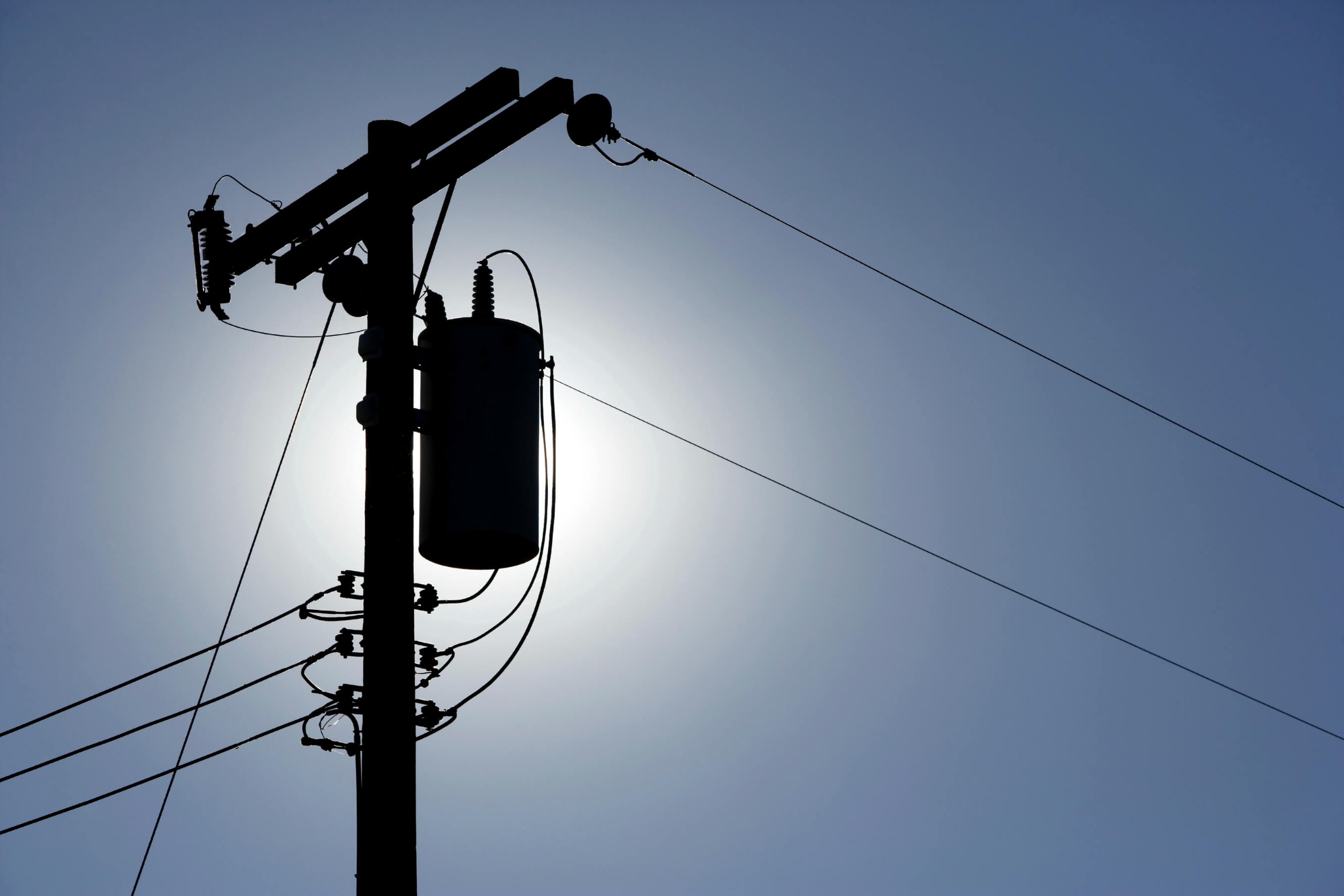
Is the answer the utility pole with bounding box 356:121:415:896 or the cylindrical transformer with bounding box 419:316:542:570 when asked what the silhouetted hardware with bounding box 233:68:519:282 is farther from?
the cylindrical transformer with bounding box 419:316:542:570

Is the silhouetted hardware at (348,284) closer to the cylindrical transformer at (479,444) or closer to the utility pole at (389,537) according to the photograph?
the utility pole at (389,537)

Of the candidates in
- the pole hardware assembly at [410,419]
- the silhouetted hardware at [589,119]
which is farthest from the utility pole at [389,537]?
the silhouetted hardware at [589,119]

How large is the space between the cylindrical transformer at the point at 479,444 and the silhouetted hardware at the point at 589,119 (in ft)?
4.11

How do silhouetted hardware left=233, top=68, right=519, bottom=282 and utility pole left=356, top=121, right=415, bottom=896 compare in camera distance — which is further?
silhouetted hardware left=233, top=68, right=519, bottom=282

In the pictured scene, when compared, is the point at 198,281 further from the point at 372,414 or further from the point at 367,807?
the point at 367,807

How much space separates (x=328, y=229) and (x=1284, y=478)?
903 cm

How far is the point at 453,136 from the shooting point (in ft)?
22.0

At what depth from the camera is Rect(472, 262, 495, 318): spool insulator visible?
6457 mm

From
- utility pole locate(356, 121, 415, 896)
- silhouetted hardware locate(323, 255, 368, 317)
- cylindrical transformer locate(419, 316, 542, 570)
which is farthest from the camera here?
silhouetted hardware locate(323, 255, 368, 317)

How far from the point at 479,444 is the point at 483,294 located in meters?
0.87

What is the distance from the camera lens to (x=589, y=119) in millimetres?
6977

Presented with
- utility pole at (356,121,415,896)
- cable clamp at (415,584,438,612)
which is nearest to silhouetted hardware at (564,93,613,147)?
utility pole at (356,121,415,896)

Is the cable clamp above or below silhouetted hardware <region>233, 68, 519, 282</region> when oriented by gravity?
below

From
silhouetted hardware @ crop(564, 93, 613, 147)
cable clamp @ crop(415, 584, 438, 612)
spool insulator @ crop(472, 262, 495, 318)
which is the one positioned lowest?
cable clamp @ crop(415, 584, 438, 612)
